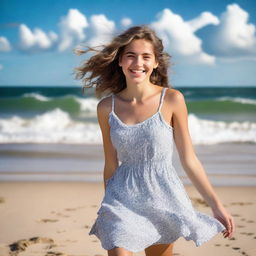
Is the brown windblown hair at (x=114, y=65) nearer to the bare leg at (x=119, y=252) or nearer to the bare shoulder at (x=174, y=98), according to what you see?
the bare shoulder at (x=174, y=98)

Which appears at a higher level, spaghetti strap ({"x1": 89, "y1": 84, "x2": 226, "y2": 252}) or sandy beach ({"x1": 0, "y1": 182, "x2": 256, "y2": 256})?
spaghetti strap ({"x1": 89, "y1": 84, "x2": 226, "y2": 252})

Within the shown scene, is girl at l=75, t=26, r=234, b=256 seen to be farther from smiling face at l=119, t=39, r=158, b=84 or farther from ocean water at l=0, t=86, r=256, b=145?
ocean water at l=0, t=86, r=256, b=145

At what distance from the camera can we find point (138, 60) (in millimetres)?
3129

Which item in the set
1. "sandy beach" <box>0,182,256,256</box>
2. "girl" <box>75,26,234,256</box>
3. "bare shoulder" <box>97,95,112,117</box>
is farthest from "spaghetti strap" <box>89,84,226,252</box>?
"sandy beach" <box>0,182,256,256</box>

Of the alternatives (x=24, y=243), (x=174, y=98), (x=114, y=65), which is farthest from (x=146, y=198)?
(x=24, y=243)

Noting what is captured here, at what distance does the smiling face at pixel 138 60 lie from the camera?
3145 millimetres

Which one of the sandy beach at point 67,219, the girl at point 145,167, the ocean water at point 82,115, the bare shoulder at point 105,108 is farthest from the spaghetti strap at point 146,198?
the ocean water at point 82,115

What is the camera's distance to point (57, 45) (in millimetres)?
36344

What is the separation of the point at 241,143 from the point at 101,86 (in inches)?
384

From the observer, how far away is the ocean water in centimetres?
1470

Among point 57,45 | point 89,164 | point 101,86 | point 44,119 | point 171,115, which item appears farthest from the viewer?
point 57,45

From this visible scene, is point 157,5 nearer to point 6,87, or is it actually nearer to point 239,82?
point 239,82

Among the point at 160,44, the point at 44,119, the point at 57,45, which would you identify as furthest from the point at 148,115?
the point at 57,45

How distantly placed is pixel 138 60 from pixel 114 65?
35 cm
